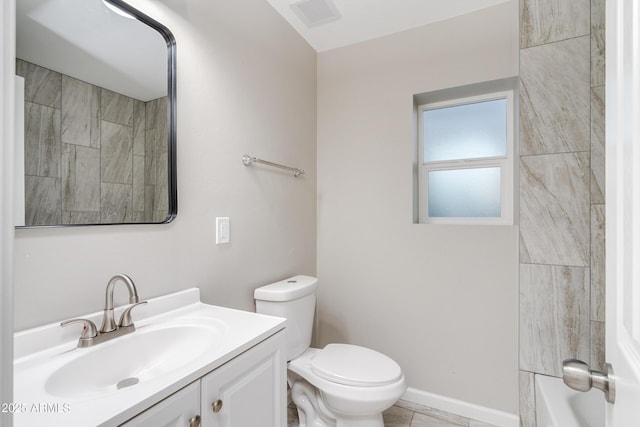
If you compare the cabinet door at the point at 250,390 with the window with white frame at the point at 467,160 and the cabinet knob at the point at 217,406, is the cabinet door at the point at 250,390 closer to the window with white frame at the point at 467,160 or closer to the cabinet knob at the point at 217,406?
the cabinet knob at the point at 217,406

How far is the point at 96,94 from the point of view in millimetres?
969

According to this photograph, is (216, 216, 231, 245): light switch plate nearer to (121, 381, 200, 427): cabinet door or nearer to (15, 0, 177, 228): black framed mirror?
(15, 0, 177, 228): black framed mirror

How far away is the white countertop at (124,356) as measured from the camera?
57 centimetres

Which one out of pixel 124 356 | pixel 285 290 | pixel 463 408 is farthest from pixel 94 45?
pixel 463 408

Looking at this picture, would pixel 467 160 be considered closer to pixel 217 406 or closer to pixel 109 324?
pixel 217 406

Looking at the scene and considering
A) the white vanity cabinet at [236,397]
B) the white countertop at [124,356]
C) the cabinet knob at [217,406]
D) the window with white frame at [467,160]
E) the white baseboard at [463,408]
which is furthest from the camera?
the window with white frame at [467,160]

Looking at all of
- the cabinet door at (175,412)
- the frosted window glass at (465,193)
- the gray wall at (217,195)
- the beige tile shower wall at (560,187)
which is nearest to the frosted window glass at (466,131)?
the frosted window glass at (465,193)

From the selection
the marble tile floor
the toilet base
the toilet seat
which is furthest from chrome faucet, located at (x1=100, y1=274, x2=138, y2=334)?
the marble tile floor

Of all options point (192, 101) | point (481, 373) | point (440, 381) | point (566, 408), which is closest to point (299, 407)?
point (440, 381)

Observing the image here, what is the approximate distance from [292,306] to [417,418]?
40.4 inches

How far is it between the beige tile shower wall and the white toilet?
2.21 feet

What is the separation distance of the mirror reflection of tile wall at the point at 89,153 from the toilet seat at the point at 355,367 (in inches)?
39.9

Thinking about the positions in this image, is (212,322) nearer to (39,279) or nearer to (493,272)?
(39,279)

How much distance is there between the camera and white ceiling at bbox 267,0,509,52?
171cm
